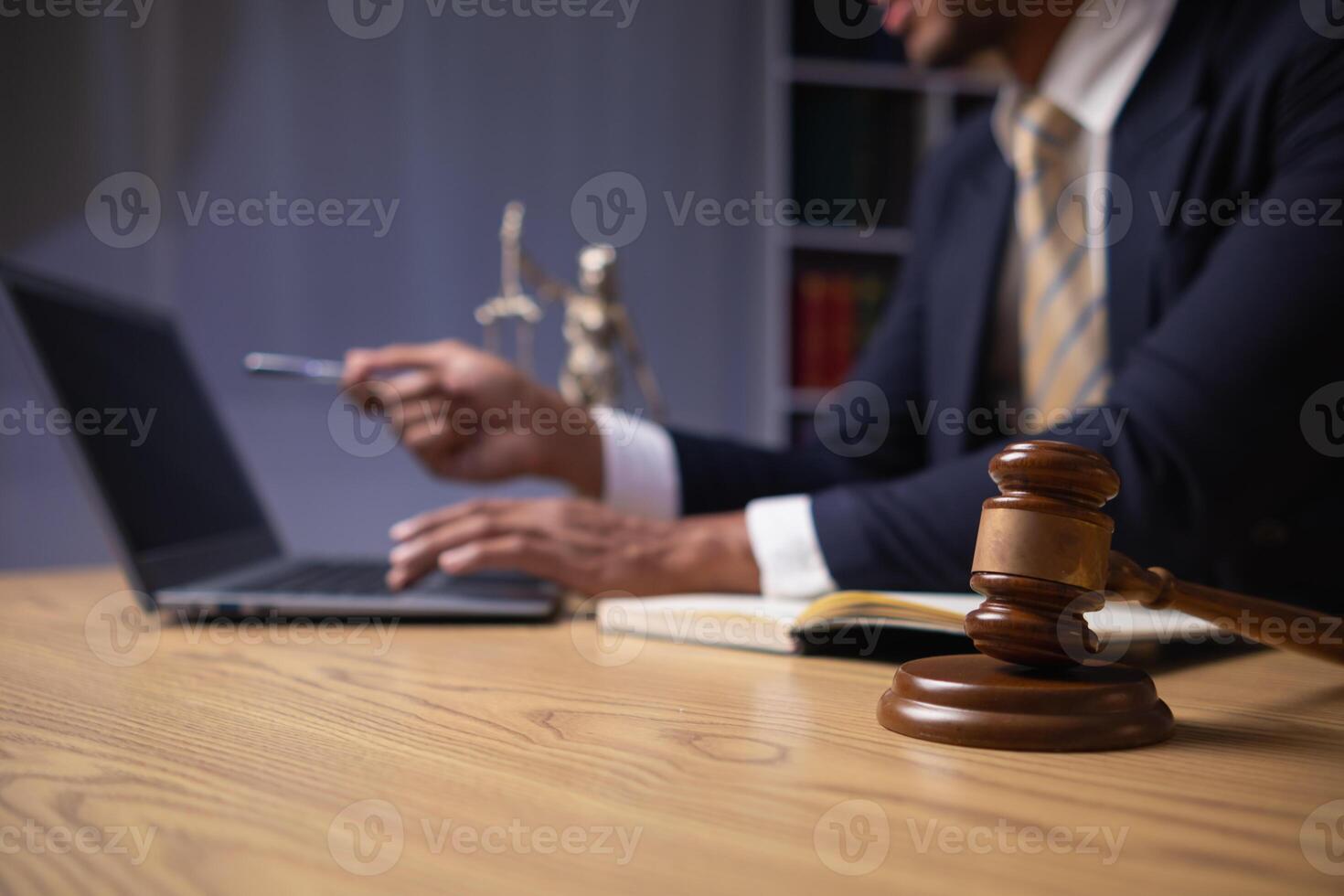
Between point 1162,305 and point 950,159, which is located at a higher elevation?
point 950,159

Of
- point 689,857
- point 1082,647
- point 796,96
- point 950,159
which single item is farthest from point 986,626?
point 796,96

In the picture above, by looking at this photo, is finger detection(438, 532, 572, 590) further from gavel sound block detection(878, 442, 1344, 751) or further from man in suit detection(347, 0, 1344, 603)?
gavel sound block detection(878, 442, 1344, 751)

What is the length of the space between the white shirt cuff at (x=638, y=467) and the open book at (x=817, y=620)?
0.40 metres

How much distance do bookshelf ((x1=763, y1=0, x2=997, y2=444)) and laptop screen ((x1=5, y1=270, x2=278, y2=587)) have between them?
1.70 m

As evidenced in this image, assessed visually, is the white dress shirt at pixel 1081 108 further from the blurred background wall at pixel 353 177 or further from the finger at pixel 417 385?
the blurred background wall at pixel 353 177

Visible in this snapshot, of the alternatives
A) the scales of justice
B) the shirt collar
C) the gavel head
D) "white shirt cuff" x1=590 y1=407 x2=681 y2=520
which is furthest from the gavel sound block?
the scales of justice

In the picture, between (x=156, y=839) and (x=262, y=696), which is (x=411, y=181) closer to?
(x=262, y=696)

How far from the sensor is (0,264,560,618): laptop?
→ 863 millimetres

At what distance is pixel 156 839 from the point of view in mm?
345

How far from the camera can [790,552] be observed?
0.89 metres

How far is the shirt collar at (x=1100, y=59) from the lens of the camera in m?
1.23

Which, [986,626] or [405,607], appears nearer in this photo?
[986,626]

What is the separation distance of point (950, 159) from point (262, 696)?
1.50 meters

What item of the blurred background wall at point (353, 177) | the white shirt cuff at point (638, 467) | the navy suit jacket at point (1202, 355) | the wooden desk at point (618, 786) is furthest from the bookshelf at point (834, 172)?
the wooden desk at point (618, 786)
